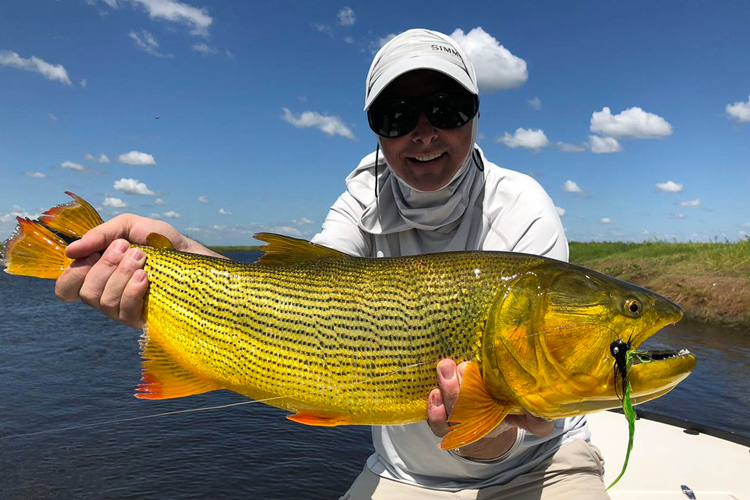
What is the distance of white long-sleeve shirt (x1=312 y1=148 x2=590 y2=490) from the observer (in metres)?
3.88

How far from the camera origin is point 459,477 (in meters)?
3.96

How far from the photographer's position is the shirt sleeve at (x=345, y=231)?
14.0ft

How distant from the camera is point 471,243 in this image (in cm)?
427

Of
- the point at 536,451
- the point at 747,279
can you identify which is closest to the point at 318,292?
the point at 536,451

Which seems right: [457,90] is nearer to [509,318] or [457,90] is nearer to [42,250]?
[509,318]

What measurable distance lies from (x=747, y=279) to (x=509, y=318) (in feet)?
87.2

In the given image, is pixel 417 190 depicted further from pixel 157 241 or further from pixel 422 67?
pixel 157 241

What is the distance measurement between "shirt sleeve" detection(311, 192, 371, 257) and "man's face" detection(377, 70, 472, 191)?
2.22 feet

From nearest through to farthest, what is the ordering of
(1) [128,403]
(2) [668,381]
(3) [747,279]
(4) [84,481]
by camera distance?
(2) [668,381]
(4) [84,481]
(1) [128,403]
(3) [747,279]

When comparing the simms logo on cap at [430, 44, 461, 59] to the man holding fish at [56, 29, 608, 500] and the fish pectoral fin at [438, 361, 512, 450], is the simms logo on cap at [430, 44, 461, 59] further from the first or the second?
the fish pectoral fin at [438, 361, 512, 450]

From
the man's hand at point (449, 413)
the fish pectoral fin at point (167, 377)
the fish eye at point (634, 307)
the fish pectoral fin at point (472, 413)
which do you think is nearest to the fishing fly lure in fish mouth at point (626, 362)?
the fish eye at point (634, 307)

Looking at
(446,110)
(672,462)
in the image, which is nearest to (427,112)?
(446,110)

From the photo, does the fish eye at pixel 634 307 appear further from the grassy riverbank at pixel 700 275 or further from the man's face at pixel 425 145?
the grassy riverbank at pixel 700 275

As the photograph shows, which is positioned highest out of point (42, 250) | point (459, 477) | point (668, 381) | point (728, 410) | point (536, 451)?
point (42, 250)
